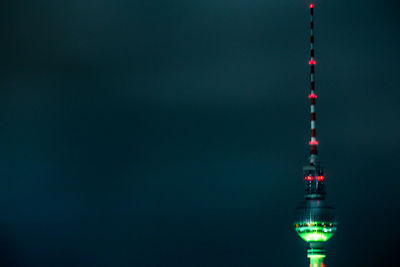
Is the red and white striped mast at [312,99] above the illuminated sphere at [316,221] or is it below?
above

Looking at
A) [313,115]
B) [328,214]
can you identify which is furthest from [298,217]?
[313,115]

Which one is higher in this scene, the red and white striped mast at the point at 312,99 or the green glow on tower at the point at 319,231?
the red and white striped mast at the point at 312,99

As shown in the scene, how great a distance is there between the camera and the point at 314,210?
171625mm

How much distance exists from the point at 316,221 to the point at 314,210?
8.58 ft

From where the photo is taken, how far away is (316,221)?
567 ft

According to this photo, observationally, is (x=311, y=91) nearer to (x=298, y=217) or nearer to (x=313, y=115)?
(x=313, y=115)

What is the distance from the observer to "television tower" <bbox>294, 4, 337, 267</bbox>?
170 m

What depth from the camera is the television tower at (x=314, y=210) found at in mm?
170125

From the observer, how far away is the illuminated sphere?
172m

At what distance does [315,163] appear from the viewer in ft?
560

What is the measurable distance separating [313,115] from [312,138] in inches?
192

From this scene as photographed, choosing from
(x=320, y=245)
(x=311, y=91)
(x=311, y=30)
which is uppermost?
(x=311, y=30)

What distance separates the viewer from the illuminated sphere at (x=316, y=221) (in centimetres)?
17175

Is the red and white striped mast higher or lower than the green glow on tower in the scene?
higher
